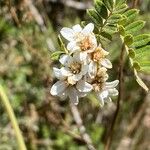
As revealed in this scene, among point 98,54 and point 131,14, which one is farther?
point 131,14

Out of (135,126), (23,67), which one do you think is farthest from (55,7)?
(135,126)

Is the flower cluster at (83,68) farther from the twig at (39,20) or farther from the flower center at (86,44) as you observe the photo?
the twig at (39,20)

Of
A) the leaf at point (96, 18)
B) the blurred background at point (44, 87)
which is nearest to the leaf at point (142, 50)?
the leaf at point (96, 18)

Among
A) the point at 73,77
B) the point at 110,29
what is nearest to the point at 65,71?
the point at 73,77

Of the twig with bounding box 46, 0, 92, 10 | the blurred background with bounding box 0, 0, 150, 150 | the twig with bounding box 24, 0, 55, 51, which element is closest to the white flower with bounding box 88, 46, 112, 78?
the blurred background with bounding box 0, 0, 150, 150

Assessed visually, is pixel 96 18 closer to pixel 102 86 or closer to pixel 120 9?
pixel 120 9

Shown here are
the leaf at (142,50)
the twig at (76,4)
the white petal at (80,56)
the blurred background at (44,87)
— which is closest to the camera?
the white petal at (80,56)

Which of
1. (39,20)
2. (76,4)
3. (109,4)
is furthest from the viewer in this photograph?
(76,4)
